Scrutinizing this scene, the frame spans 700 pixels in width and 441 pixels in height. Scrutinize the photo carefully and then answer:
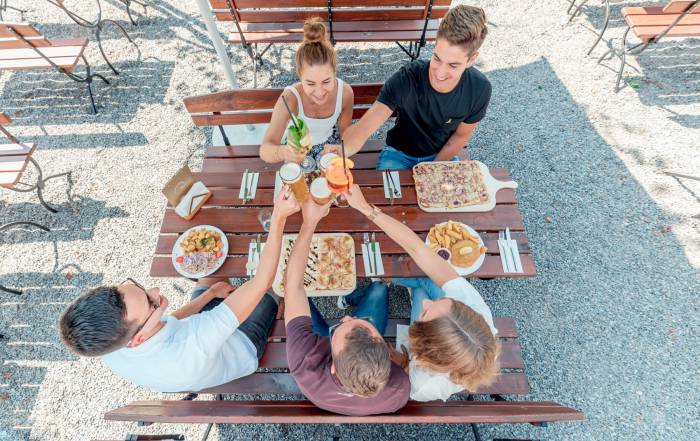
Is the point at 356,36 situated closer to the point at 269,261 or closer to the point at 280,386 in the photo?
the point at 269,261

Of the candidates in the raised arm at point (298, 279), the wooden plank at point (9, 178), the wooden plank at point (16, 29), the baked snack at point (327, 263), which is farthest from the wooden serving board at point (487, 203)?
the wooden plank at point (16, 29)

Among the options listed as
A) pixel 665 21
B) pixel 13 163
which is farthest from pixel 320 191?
pixel 665 21

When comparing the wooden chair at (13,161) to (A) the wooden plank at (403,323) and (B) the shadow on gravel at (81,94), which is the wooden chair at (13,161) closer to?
(B) the shadow on gravel at (81,94)

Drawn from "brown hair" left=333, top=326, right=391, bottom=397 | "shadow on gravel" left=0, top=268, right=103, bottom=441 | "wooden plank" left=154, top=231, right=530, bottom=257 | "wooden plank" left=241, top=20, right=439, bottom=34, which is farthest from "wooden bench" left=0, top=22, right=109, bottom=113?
"brown hair" left=333, top=326, right=391, bottom=397

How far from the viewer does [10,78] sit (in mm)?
5371

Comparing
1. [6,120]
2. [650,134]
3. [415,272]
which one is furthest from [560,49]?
[6,120]

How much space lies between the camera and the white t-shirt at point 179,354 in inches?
79.2

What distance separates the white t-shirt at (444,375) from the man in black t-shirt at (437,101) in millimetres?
1324

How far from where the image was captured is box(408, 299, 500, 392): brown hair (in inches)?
68.8

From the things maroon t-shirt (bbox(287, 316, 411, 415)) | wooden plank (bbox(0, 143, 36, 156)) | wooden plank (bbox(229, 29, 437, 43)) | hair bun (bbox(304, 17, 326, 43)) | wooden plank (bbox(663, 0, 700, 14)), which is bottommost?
maroon t-shirt (bbox(287, 316, 411, 415))

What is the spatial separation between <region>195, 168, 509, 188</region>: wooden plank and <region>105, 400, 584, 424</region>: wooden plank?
162cm

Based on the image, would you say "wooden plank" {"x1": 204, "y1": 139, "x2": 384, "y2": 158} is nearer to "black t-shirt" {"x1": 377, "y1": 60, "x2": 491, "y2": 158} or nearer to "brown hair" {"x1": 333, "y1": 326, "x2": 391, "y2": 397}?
"black t-shirt" {"x1": 377, "y1": 60, "x2": 491, "y2": 158}

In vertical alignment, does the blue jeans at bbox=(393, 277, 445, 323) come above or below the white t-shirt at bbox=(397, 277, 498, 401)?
above

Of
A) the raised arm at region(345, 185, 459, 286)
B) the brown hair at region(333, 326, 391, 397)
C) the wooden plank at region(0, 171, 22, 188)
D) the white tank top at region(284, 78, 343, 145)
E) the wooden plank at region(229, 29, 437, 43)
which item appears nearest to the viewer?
the brown hair at region(333, 326, 391, 397)
